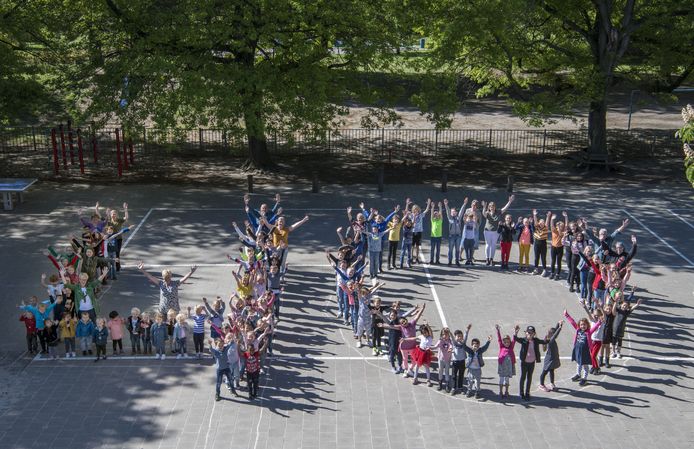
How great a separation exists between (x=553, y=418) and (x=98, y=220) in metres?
11.8

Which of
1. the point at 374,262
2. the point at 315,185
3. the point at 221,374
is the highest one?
the point at 315,185

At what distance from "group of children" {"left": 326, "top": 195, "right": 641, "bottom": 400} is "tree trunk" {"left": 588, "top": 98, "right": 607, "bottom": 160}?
31.1ft

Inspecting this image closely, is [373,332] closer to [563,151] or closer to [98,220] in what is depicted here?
[98,220]

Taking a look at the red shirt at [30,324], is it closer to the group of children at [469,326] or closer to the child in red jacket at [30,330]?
the child in red jacket at [30,330]

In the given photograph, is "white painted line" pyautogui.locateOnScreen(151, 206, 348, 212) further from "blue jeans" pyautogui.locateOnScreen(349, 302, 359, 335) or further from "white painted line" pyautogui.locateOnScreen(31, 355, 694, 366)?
"white painted line" pyautogui.locateOnScreen(31, 355, 694, 366)

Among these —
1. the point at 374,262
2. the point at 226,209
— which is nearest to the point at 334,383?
the point at 374,262

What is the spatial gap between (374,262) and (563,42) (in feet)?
50.6

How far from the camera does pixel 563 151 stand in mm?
34281

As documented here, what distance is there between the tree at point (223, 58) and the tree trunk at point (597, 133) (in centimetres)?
887

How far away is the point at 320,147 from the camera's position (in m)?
34.4

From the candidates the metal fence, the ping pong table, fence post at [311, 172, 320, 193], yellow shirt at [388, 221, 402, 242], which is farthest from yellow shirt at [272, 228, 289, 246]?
the metal fence

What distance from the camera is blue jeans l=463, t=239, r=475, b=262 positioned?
20.8 meters

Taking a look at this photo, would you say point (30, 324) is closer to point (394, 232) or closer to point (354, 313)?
point (354, 313)

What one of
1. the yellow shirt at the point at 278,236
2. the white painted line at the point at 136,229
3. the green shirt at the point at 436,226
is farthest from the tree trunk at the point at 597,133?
the white painted line at the point at 136,229
